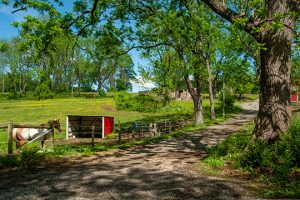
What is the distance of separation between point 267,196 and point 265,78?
188 inches

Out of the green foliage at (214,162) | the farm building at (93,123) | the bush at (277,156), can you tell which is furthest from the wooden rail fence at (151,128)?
the bush at (277,156)

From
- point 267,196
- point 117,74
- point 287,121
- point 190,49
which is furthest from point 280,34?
point 117,74

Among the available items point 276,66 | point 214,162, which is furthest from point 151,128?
point 276,66

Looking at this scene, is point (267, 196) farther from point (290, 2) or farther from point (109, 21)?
point (109, 21)

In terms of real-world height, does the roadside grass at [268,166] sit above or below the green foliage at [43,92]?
below

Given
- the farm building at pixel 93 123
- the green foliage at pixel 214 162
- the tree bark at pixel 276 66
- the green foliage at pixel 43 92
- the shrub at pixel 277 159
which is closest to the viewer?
the shrub at pixel 277 159

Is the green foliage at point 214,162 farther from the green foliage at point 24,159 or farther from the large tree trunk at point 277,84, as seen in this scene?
the green foliage at point 24,159

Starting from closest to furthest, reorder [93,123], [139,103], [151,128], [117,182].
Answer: [117,182], [151,128], [93,123], [139,103]

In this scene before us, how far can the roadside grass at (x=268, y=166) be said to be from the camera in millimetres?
8711

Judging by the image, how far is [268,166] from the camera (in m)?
10.1

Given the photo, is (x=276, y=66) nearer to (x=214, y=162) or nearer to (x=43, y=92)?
(x=214, y=162)

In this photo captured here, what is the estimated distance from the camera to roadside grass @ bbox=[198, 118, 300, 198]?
871 centimetres

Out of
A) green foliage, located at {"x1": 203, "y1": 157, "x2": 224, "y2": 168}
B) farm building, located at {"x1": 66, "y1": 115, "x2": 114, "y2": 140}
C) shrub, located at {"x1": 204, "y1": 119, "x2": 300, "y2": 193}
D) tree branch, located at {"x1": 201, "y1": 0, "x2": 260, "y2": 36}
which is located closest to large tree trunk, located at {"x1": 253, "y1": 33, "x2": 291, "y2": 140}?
shrub, located at {"x1": 204, "y1": 119, "x2": 300, "y2": 193}

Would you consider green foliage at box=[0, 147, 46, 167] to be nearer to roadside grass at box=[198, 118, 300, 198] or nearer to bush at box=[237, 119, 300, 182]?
roadside grass at box=[198, 118, 300, 198]
